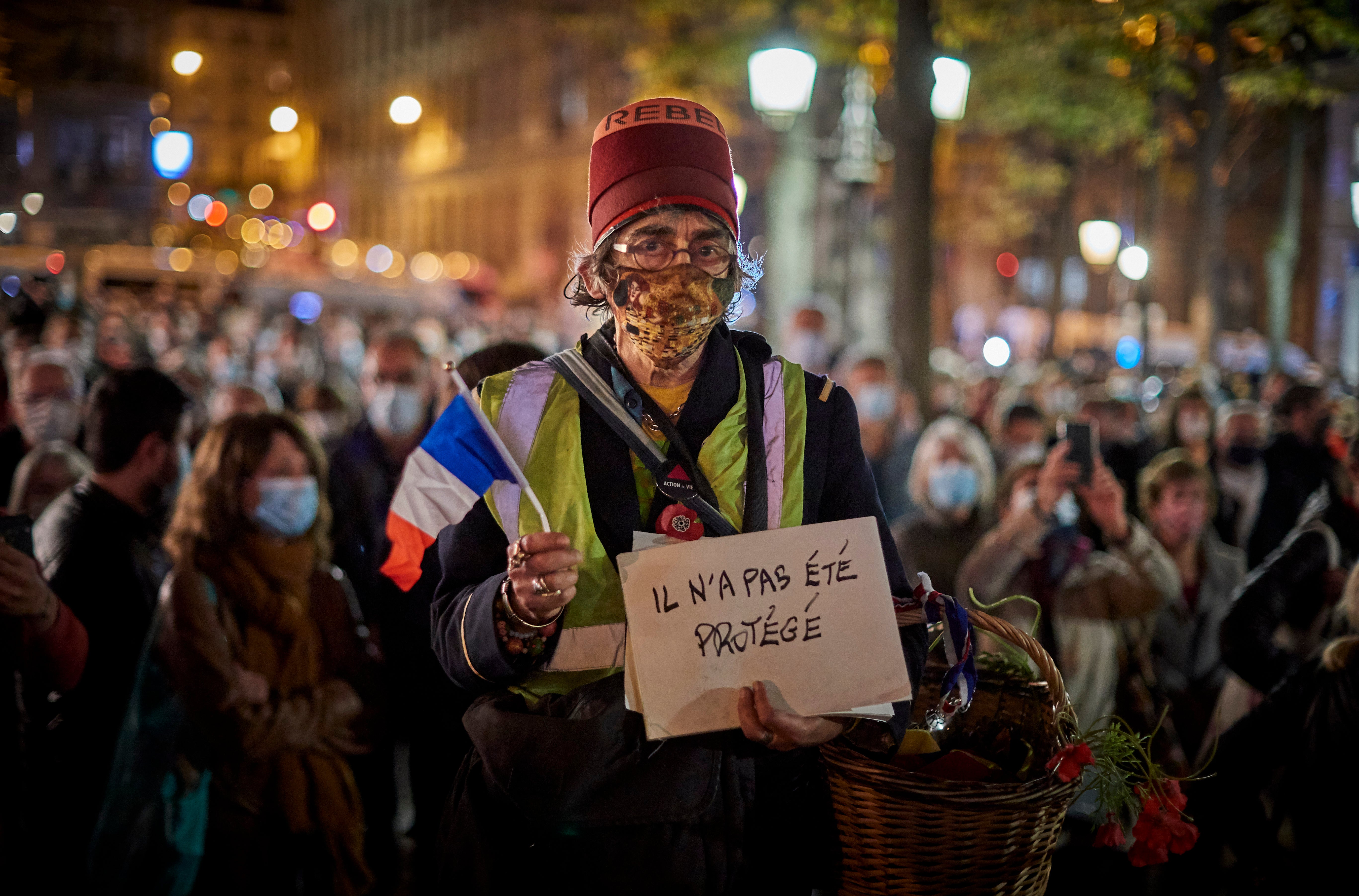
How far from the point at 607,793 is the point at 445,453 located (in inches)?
27.8

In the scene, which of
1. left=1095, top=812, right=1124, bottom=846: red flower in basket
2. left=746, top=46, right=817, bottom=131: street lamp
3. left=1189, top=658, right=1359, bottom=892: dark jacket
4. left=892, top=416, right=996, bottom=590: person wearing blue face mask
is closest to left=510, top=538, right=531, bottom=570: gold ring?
left=1095, top=812, right=1124, bottom=846: red flower in basket

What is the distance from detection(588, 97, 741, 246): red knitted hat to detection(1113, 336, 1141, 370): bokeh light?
18.4 m

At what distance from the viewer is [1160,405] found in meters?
12.2

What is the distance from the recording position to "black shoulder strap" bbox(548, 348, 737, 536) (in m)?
2.13

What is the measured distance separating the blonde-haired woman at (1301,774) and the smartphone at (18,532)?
3686 millimetres

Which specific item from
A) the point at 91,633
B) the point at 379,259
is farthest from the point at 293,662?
the point at 379,259

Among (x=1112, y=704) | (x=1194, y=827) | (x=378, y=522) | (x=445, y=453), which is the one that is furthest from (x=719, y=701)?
(x=378, y=522)

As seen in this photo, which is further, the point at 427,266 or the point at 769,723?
the point at 427,266

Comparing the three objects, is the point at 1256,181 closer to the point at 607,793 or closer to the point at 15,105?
the point at 15,105

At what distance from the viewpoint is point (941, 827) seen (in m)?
2.14

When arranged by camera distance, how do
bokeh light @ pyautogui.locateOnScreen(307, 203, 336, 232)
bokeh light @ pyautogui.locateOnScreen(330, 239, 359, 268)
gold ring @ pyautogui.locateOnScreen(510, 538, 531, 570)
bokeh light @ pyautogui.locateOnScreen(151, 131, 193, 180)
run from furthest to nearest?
bokeh light @ pyautogui.locateOnScreen(330, 239, 359, 268) < bokeh light @ pyautogui.locateOnScreen(307, 203, 336, 232) < bokeh light @ pyautogui.locateOnScreen(151, 131, 193, 180) < gold ring @ pyautogui.locateOnScreen(510, 538, 531, 570)

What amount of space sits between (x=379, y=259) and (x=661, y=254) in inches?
2352

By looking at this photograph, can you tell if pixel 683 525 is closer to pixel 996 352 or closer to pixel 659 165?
pixel 659 165

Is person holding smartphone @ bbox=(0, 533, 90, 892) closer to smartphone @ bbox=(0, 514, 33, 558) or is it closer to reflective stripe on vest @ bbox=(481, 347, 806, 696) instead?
smartphone @ bbox=(0, 514, 33, 558)
